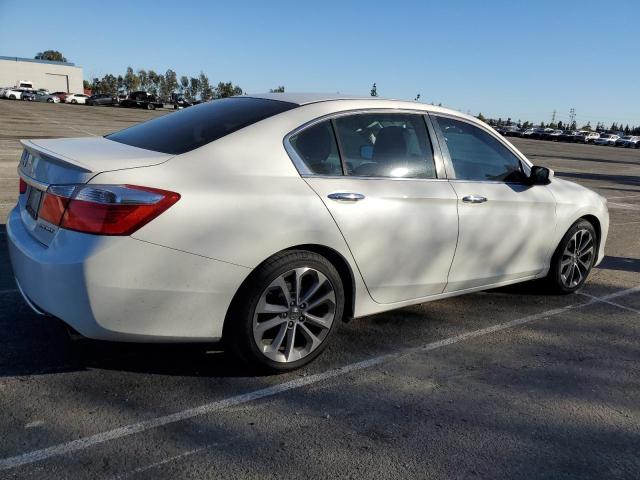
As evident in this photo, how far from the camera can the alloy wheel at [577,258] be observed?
5.04m

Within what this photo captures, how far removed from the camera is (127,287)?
2793 millimetres

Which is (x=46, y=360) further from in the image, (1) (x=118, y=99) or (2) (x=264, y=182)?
(1) (x=118, y=99)

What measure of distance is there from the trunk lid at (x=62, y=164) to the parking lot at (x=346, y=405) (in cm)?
84

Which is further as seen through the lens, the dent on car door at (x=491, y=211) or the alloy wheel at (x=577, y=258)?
the alloy wheel at (x=577, y=258)

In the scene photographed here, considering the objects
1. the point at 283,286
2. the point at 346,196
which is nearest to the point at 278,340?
the point at 283,286

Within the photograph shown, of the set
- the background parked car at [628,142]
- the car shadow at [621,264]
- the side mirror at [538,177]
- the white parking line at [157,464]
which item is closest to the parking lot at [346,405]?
the white parking line at [157,464]

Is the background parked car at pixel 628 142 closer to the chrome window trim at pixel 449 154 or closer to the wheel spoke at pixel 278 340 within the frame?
the chrome window trim at pixel 449 154

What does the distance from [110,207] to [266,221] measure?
78cm

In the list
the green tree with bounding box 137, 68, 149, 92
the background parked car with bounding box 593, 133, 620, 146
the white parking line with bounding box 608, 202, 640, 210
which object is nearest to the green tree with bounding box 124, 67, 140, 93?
the green tree with bounding box 137, 68, 149, 92

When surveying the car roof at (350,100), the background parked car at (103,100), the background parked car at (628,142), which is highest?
the background parked car at (103,100)

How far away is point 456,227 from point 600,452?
1.67 m

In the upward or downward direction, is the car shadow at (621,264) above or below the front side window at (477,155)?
below

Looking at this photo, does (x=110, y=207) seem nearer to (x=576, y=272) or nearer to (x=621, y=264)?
(x=576, y=272)

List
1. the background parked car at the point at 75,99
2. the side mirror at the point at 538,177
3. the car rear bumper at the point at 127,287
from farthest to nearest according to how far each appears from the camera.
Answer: the background parked car at the point at 75,99 < the side mirror at the point at 538,177 < the car rear bumper at the point at 127,287
